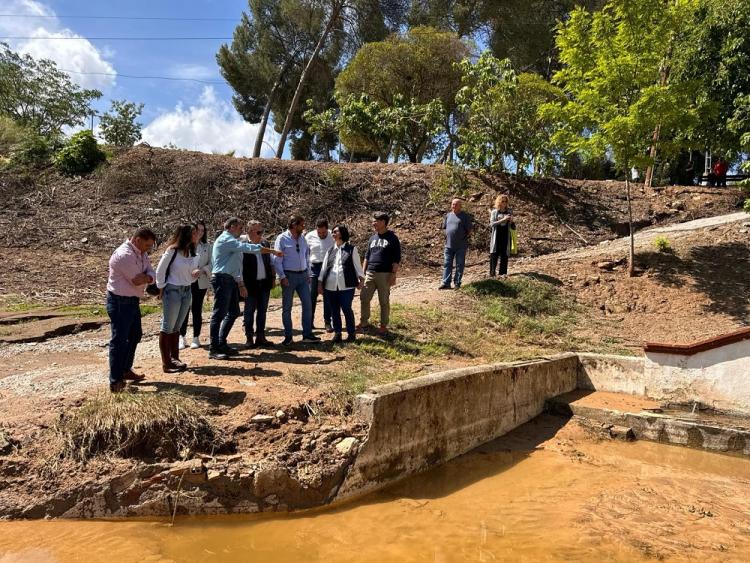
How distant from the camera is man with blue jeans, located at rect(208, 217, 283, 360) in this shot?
253 inches

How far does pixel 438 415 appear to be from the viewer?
5742mm

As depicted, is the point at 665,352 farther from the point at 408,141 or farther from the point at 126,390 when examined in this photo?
the point at 408,141

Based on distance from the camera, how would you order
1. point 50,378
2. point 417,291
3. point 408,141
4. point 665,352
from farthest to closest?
point 408,141
point 417,291
point 665,352
point 50,378

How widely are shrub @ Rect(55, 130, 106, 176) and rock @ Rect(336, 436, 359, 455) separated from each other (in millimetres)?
15718

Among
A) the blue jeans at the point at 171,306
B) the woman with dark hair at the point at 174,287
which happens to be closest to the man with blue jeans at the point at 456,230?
the woman with dark hair at the point at 174,287

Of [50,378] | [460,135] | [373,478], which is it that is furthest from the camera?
[460,135]

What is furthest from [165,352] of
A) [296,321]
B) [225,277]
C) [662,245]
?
[662,245]

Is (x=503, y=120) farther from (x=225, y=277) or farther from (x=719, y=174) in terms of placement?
(x=225, y=277)

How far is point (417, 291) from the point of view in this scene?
11.2 meters

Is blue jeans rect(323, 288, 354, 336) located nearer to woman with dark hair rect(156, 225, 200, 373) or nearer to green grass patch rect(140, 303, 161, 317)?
woman with dark hair rect(156, 225, 200, 373)

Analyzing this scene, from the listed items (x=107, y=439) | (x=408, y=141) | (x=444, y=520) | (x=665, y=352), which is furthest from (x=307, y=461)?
(x=408, y=141)

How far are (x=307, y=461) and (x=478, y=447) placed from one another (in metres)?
2.34

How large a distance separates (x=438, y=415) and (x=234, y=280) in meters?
2.75

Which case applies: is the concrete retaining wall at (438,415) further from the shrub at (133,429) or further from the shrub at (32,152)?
the shrub at (32,152)
